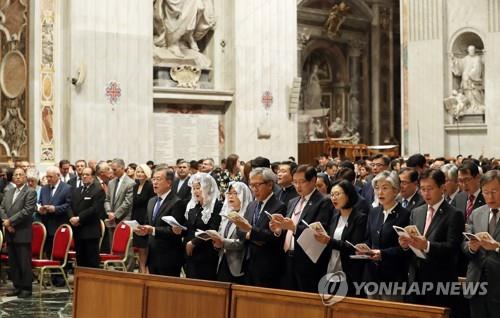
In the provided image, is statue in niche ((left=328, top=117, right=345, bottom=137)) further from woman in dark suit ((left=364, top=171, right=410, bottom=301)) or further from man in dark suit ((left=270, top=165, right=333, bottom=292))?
woman in dark suit ((left=364, top=171, right=410, bottom=301))

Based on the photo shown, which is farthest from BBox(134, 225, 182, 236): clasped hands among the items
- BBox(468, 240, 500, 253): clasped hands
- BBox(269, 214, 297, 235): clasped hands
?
BBox(468, 240, 500, 253): clasped hands

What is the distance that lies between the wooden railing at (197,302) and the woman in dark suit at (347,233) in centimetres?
108

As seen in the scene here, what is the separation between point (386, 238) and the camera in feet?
24.3

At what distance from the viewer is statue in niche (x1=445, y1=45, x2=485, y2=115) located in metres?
22.5

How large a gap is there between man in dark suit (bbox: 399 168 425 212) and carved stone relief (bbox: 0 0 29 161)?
10.7m

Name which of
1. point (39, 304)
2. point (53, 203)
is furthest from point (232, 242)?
point (53, 203)

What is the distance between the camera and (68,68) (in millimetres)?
17812

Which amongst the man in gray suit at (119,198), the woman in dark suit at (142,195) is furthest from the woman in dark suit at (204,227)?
the man in gray suit at (119,198)

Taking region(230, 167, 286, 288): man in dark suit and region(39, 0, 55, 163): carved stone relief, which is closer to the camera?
region(230, 167, 286, 288): man in dark suit

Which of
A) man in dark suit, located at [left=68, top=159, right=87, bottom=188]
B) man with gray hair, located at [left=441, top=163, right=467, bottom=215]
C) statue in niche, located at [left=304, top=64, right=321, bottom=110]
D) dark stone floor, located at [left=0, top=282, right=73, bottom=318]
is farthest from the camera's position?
statue in niche, located at [left=304, top=64, right=321, bottom=110]

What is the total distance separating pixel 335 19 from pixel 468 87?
7458mm

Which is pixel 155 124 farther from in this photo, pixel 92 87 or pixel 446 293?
pixel 446 293

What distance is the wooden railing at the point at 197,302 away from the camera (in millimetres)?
6094

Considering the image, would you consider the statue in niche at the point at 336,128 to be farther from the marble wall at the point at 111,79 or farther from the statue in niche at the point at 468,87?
the marble wall at the point at 111,79
